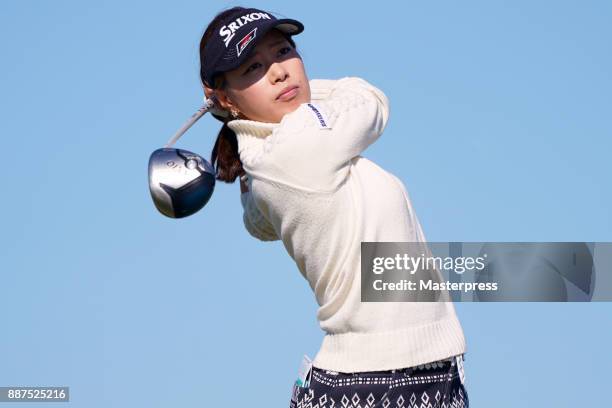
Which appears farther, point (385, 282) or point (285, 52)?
point (285, 52)

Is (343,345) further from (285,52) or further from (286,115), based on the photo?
(285,52)

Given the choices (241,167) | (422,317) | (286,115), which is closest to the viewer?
(422,317)

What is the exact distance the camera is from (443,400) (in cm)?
383

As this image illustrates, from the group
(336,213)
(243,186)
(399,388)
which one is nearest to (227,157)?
(243,186)

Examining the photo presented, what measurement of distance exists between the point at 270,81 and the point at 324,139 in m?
0.44

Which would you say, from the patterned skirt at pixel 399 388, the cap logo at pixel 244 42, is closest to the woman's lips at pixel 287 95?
the cap logo at pixel 244 42

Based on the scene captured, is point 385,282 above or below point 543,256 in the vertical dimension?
below

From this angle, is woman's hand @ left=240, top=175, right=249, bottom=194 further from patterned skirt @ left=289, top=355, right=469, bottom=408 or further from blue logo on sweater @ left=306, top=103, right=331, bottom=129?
patterned skirt @ left=289, top=355, right=469, bottom=408

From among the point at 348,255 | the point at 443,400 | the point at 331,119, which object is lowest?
the point at 443,400

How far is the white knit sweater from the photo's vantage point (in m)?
3.81

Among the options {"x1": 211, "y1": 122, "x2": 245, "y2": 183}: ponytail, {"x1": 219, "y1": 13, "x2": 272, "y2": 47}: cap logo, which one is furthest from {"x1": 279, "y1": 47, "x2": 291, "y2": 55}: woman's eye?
{"x1": 211, "y1": 122, "x2": 245, "y2": 183}: ponytail

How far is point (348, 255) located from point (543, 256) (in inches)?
53.1

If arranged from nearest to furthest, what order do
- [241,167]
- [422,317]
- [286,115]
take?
[422,317] → [286,115] → [241,167]

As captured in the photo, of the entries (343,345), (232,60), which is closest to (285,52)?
(232,60)
